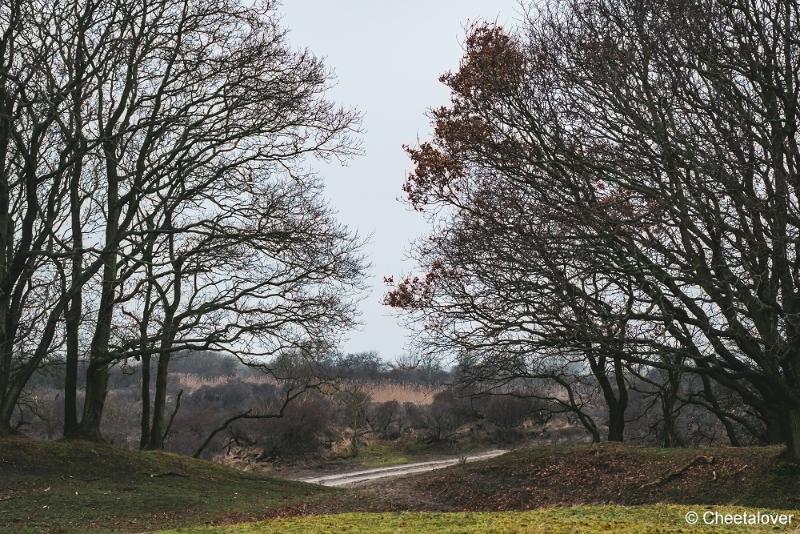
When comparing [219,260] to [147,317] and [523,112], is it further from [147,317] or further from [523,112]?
[523,112]

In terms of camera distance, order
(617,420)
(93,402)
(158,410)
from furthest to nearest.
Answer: (158,410), (617,420), (93,402)

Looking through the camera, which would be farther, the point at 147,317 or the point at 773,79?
the point at 147,317

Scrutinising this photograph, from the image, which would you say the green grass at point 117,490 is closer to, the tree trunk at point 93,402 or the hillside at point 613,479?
the tree trunk at point 93,402

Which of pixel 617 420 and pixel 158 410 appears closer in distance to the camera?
pixel 617 420

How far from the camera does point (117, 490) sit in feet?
41.3

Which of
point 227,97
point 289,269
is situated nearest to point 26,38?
point 227,97

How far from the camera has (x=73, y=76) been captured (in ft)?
44.4

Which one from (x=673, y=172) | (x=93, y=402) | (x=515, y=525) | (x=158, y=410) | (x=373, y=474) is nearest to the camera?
(x=515, y=525)

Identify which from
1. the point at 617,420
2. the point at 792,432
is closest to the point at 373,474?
the point at 617,420

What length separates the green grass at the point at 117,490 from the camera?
1012cm

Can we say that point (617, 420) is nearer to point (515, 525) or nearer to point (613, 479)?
point (613, 479)

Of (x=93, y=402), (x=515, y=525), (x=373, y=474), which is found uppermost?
(x=93, y=402)

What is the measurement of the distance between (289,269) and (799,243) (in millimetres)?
11503

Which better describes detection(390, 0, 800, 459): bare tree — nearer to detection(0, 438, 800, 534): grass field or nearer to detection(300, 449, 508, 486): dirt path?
detection(0, 438, 800, 534): grass field
